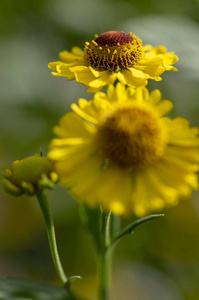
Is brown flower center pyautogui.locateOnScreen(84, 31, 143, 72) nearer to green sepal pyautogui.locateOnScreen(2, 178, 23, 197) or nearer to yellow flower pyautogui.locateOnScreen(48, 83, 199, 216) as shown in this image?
yellow flower pyautogui.locateOnScreen(48, 83, 199, 216)

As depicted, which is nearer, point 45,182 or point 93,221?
point 45,182

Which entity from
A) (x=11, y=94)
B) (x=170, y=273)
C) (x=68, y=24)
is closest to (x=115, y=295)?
(x=170, y=273)

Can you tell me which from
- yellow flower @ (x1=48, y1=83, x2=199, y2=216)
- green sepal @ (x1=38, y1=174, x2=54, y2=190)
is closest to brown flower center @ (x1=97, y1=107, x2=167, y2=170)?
yellow flower @ (x1=48, y1=83, x2=199, y2=216)

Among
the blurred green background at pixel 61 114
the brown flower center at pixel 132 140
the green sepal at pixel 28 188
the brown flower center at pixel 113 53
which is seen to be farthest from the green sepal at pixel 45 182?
the blurred green background at pixel 61 114

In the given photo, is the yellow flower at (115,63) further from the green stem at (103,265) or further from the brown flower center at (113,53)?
the green stem at (103,265)

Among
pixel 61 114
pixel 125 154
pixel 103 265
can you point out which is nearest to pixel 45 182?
pixel 125 154

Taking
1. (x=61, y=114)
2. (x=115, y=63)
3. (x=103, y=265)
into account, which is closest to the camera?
(x=103, y=265)

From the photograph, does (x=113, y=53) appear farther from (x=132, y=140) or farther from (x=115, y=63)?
(x=132, y=140)
